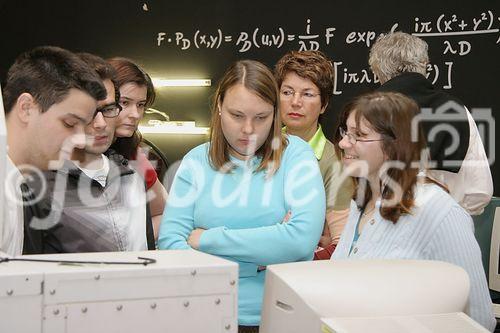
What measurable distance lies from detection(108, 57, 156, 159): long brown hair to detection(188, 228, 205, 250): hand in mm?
541

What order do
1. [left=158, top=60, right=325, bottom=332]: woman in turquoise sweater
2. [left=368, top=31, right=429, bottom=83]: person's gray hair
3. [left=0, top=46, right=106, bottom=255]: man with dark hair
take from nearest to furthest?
[left=0, top=46, right=106, bottom=255]: man with dark hair < [left=158, top=60, right=325, bottom=332]: woman in turquoise sweater < [left=368, top=31, right=429, bottom=83]: person's gray hair

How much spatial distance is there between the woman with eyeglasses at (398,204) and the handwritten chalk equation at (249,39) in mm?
2884

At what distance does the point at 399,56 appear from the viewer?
2.92m

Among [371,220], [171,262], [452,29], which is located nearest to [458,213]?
[371,220]

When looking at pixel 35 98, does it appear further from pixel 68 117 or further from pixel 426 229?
pixel 426 229

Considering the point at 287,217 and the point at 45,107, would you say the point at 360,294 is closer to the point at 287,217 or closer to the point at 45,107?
the point at 287,217

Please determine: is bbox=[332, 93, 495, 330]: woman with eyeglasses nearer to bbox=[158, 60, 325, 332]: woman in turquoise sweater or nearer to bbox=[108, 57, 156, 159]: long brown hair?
bbox=[158, 60, 325, 332]: woman in turquoise sweater

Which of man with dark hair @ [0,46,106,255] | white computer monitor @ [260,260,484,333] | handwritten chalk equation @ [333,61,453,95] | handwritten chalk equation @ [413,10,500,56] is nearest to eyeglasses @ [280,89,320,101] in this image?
man with dark hair @ [0,46,106,255]

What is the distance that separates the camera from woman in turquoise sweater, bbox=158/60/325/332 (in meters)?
1.84

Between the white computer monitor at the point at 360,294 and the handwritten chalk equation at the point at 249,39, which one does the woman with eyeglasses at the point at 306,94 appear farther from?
the handwritten chalk equation at the point at 249,39

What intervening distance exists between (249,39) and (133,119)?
2827mm

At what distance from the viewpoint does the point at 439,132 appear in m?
2.72

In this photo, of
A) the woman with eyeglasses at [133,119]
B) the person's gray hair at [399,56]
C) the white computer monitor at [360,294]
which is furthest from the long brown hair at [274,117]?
the person's gray hair at [399,56]

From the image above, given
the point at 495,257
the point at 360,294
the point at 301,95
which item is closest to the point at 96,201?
the point at 360,294
